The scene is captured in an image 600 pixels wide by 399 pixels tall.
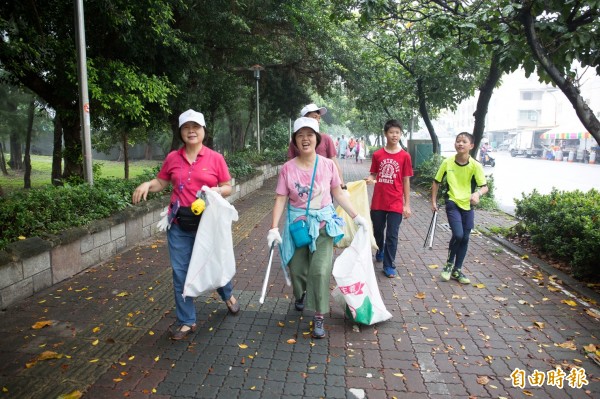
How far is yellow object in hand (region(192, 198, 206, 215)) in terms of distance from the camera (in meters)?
3.64

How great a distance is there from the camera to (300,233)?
3.85 m

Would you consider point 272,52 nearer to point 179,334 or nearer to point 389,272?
point 389,272

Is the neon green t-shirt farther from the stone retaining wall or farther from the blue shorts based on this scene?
the stone retaining wall

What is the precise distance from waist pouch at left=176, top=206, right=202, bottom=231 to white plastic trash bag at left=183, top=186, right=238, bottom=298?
0.06 metres

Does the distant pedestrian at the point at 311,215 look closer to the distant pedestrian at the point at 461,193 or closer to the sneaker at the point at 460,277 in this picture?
the distant pedestrian at the point at 461,193

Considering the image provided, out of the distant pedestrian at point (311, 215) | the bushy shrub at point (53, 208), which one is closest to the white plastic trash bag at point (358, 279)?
the distant pedestrian at point (311, 215)

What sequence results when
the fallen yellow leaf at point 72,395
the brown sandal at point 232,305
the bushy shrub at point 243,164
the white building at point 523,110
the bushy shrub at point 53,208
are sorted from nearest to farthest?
the fallen yellow leaf at point 72,395
the brown sandal at point 232,305
the bushy shrub at point 53,208
the bushy shrub at point 243,164
the white building at point 523,110

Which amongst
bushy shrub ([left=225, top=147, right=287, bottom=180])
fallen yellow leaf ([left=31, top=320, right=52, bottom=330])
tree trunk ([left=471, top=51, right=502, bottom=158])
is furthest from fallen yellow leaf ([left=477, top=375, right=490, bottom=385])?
bushy shrub ([left=225, top=147, right=287, bottom=180])

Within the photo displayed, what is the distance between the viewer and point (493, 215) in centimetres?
991

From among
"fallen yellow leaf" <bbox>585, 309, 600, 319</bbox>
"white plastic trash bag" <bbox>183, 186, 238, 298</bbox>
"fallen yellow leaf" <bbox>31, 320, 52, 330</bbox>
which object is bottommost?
"fallen yellow leaf" <bbox>31, 320, 52, 330</bbox>

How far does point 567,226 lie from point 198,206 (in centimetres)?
481

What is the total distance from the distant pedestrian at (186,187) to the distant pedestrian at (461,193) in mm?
2810

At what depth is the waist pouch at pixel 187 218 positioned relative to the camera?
3.74m

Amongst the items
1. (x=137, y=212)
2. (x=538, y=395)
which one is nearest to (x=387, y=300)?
(x=538, y=395)
